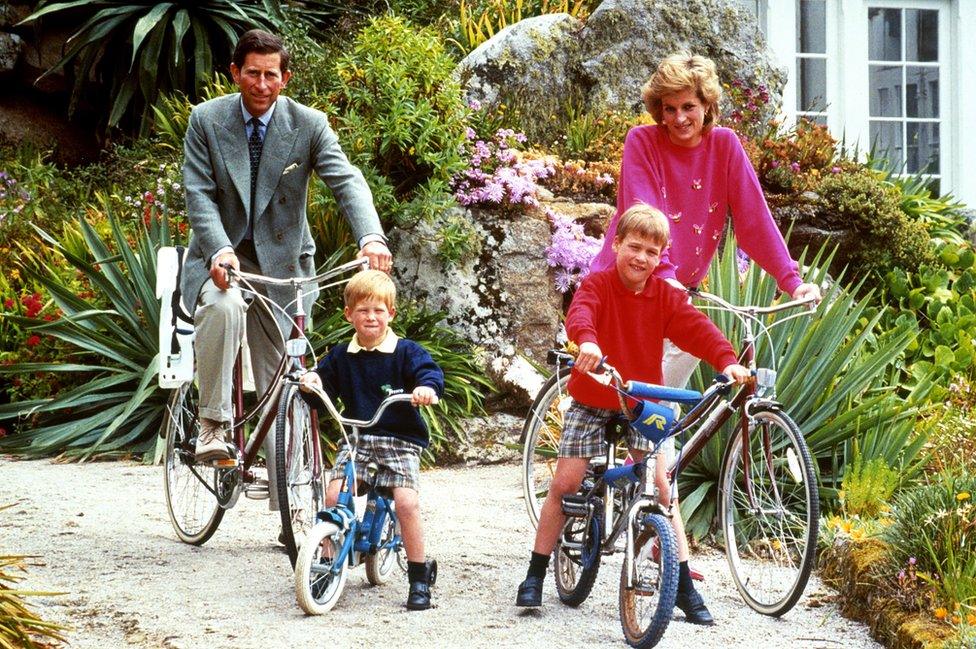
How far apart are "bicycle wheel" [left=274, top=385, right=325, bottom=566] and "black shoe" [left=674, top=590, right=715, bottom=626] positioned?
1.21m

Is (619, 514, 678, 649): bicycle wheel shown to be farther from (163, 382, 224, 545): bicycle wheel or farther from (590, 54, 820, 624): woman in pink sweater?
(163, 382, 224, 545): bicycle wheel

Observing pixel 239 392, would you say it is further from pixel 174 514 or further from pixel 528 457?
pixel 528 457

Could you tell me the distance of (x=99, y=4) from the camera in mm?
11508

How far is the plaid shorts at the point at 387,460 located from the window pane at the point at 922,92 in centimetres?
957

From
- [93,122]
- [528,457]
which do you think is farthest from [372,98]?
[93,122]

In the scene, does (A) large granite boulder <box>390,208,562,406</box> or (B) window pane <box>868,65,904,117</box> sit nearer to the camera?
(A) large granite boulder <box>390,208,562,406</box>

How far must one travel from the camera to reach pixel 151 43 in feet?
35.7

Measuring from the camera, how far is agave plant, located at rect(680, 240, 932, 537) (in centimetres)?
550

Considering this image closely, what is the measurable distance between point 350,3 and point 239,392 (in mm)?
7755

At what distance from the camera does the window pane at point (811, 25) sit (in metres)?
12.0

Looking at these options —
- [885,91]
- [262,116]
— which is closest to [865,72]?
[885,91]

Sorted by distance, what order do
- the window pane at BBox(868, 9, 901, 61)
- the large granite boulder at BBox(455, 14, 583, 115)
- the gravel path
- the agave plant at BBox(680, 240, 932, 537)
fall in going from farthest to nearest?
the window pane at BBox(868, 9, 901, 61) < the large granite boulder at BBox(455, 14, 583, 115) < the agave plant at BBox(680, 240, 932, 537) < the gravel path

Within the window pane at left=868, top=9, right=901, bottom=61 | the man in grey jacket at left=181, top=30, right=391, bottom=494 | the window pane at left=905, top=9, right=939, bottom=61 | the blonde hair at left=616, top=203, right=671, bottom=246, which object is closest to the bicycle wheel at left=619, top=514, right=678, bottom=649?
the blonde hair at left=616, top=203, right=671, bottom=246

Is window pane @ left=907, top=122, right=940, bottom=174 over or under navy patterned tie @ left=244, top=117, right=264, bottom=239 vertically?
over
